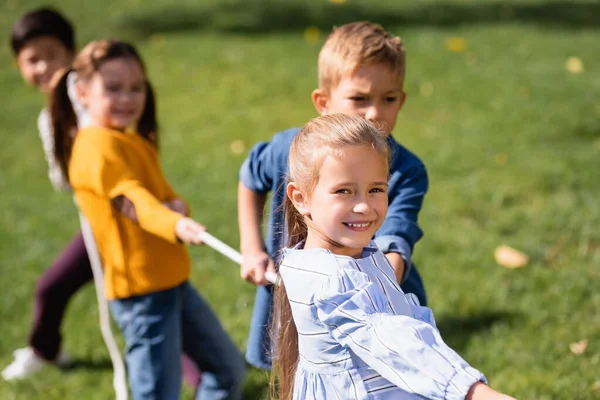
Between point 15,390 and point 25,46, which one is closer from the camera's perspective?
point 15,390

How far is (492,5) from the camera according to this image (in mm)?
11477

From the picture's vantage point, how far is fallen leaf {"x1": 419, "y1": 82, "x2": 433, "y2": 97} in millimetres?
8133

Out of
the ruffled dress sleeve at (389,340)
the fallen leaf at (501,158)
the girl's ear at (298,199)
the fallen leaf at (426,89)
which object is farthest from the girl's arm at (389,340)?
the fallen leaf at (426,89)

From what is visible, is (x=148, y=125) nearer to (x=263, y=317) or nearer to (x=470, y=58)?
(x=263, y=317)

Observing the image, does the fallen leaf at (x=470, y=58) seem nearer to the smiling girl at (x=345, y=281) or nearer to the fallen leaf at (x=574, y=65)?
the fallen leaf at (x=574, y=65)

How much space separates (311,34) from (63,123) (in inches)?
276

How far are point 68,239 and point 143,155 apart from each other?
2738mm

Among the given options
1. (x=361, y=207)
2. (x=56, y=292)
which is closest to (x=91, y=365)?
(x=56, y=292)

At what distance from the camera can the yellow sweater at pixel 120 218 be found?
3.05 m

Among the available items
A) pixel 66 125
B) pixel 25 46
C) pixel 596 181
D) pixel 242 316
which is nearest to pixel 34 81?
pixel 25 46

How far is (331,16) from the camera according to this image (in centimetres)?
1090

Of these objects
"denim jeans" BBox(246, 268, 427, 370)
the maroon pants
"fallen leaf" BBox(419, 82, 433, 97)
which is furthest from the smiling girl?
"fallen leaf" BBox(419, 82, 433, 97)

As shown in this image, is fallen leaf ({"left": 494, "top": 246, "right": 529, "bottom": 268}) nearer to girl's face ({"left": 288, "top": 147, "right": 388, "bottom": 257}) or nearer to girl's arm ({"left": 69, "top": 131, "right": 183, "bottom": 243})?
girl's arm ({"left": 69, "top": 131, "right": 183, "bottom": 243})

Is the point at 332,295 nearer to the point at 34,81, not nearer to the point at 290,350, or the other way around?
the point at 290,350
